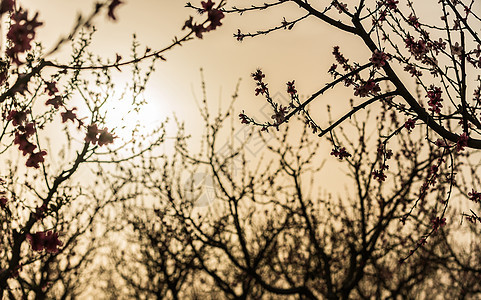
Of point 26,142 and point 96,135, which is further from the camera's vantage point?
point 96,135

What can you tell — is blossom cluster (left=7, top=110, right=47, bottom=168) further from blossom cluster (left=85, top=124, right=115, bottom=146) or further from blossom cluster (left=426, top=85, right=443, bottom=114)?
blossom cluster (left=426, top=85, right=443, bottom=114)

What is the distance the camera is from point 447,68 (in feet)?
13.7

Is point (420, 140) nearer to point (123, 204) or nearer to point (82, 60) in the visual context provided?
point (82, 60)

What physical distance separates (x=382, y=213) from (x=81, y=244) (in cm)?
983

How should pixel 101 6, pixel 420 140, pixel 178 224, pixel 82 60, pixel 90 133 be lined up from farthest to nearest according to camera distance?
pixel 178 224, pixel 420 140, pixel 82 60, pixel 90 133, pixel 101 6

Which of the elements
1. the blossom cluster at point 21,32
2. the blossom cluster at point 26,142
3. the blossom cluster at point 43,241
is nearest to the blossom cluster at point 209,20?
the blossom cluster at point 21,32

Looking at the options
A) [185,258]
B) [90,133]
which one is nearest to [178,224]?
[185,258]

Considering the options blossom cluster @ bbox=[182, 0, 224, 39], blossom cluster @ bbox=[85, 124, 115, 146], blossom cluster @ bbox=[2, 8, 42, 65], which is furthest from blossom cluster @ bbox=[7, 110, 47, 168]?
blossom cluster @ bbox=[182, 0, 224, 39]

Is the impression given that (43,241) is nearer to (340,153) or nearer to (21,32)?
(21,32)

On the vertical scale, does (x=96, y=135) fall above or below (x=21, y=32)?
above

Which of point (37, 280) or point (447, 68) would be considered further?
point (37, 280)

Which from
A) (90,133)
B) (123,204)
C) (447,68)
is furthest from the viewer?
(123,204)

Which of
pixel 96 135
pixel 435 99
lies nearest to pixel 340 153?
pixel 435 99

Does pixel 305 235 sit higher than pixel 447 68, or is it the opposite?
pixel 305 235
